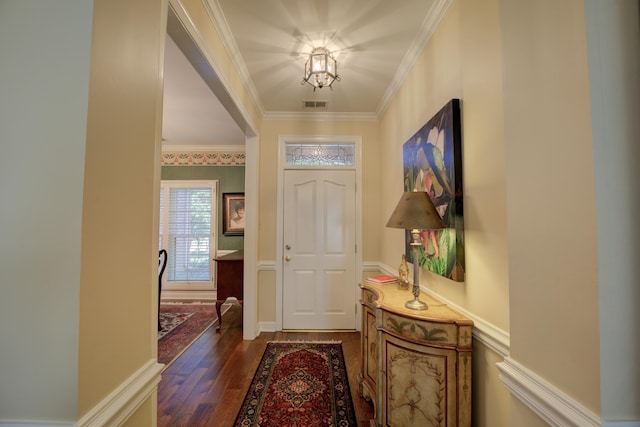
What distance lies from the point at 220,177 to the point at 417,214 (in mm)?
4182

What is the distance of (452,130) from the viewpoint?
4.64 feet

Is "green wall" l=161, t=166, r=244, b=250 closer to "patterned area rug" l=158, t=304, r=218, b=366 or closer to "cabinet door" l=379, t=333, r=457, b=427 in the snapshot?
"patterned area rug" l=158, t=304, r=218, b=366

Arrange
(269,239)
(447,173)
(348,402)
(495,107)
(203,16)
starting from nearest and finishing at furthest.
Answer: (495,107), (447,173), (203,16), (348,402), (269,239)

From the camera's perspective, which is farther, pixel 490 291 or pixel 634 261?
pixel 490 291

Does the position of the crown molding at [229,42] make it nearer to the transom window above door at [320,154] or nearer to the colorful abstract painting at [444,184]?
the transom window above door at [320,154]

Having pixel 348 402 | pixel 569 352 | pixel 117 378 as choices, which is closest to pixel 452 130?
pixel 569 352

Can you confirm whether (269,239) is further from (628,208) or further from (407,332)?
(628,208)

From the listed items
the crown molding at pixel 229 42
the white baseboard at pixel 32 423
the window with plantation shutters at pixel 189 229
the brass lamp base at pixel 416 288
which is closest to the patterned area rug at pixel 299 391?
the brass lamp base at pixel 416 288

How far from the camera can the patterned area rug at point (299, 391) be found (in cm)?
176

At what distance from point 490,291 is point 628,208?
684 millimetres

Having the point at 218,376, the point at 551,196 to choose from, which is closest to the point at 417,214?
the point at 551,196

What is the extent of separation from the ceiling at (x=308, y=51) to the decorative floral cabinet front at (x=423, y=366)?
74.9 inches

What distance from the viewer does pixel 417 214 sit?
4.51ft

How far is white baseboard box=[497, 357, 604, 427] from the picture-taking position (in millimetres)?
628
